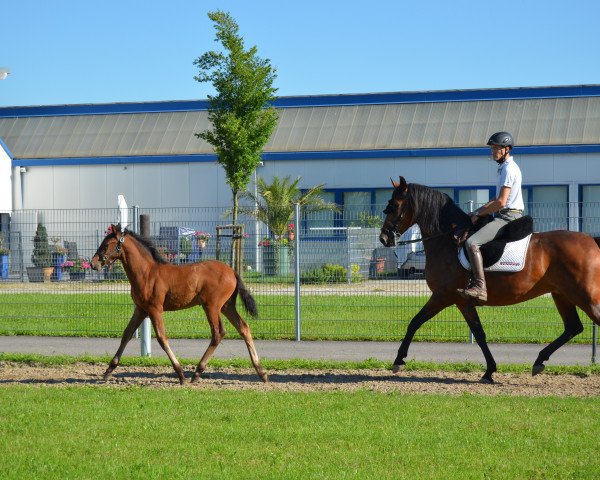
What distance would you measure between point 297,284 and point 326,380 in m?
5.19

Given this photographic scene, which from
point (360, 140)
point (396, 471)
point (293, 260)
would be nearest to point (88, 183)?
point (360, 140)

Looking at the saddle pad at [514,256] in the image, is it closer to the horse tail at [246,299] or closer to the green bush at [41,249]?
the horse tail at [246,299]

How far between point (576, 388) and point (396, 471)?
520cm

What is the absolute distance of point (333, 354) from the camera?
16141 mm

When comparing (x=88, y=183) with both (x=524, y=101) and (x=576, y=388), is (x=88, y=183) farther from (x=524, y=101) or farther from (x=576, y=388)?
(x=576, y=388)

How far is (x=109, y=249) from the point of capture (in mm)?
12609

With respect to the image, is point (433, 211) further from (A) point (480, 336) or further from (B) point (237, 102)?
(B) point (237, 102)

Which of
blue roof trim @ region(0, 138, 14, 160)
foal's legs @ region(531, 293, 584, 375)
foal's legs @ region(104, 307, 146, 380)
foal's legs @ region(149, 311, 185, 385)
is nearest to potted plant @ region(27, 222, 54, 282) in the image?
foal's legs @ region(104, 307, 146, 380)

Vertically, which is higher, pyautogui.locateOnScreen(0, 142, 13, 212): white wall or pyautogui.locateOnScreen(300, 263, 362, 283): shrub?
pyautogui.locateOnScreen(0, 142, 13, 212): white wall

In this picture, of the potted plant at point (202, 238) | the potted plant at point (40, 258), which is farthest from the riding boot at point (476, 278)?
the potted plant at point (40, 258)

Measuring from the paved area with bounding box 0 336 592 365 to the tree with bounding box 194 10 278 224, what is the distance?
12.9 meters

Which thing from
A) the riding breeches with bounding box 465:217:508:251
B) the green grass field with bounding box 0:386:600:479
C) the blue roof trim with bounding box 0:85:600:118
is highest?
the blue roof trim with bounding box 0:85:600:118

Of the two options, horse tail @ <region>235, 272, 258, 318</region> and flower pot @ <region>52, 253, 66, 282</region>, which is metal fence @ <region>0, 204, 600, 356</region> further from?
horse tail @ <region>235, 272, 258, 318</region>

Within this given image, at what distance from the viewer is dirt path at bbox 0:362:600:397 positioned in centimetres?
1203
